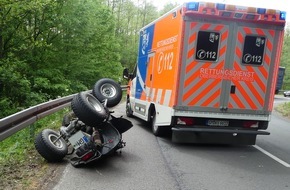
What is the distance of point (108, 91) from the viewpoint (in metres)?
9.01

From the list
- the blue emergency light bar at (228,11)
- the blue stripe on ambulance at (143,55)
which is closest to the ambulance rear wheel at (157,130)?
the blue stripe on ambulance at (143,55)

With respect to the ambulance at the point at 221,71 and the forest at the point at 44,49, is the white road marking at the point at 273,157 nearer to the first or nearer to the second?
the ambulance at the point at 221,71

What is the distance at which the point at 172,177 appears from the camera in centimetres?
529

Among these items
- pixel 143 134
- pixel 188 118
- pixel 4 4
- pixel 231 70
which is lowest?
pixel 143 134

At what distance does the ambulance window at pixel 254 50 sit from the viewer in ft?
24.4

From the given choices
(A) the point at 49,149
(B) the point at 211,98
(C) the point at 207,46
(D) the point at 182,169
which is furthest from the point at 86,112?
(C) the point at 207,46

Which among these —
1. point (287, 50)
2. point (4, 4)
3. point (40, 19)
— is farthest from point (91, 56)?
point (287, 50)

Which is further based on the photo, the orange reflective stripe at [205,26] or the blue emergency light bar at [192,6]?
the orange reflective stripe at [205,26]

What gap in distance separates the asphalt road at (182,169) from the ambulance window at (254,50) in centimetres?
204

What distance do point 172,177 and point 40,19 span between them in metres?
13.7

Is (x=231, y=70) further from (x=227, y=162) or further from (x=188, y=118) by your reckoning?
(x=227, y=162)

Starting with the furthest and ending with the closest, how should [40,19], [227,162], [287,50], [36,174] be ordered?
[287,50]
[40,19]
[227,162]
[36,174]

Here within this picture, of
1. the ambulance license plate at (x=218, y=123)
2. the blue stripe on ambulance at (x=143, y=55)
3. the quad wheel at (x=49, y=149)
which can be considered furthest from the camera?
the blue stripe on ambulance at (x=143, y=55)

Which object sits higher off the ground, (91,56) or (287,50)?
(287,50)
